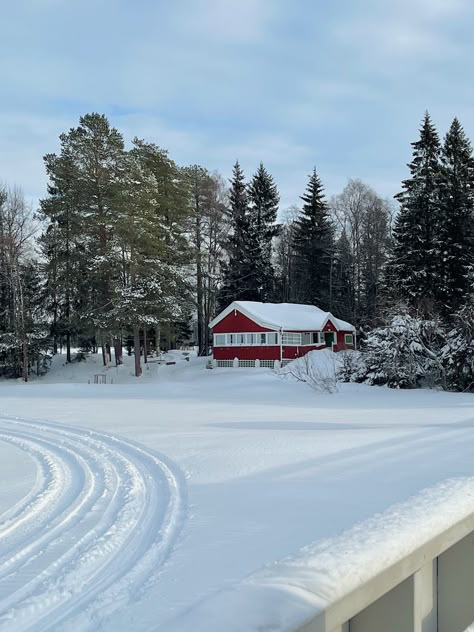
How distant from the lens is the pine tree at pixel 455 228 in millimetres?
34219

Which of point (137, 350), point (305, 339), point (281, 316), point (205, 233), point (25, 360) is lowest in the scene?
point (25, 360)

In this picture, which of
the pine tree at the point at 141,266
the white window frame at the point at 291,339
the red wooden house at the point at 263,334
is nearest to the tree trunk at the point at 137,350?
the pine tree at the point at 141,266

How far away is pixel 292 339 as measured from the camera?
36469 millimetres

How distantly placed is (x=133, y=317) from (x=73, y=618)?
29572mm

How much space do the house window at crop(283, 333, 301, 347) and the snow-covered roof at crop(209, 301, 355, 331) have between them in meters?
0.50

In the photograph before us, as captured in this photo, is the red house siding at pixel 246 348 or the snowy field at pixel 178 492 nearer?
the snowy field at pixel 178 492

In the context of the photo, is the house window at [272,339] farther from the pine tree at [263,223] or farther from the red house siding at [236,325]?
the pine tree at [263,223]

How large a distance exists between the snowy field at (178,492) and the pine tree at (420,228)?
19.1 m

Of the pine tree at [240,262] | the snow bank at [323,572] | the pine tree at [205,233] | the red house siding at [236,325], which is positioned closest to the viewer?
the snow bank at [323,572]

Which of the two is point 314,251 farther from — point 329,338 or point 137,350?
point 137,350

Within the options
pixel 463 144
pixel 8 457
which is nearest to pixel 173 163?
pixel 463 144

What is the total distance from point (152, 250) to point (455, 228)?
18.7 meters

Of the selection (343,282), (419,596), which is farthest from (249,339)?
(419,596)

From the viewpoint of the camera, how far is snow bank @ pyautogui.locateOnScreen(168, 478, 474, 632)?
1.34m
